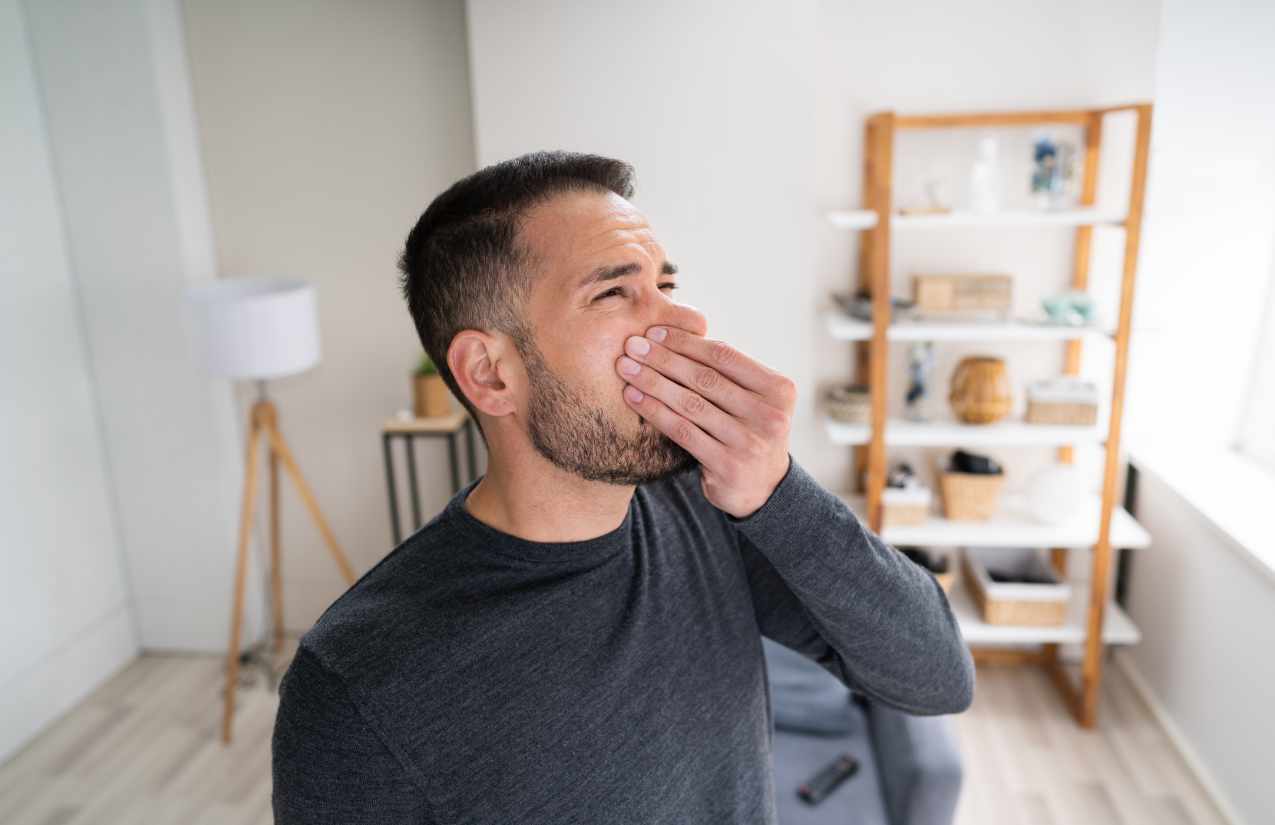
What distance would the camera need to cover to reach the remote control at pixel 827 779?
215 cm

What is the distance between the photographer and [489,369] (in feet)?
3.78

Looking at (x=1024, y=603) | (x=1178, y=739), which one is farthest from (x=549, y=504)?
(x=1178, y=739)

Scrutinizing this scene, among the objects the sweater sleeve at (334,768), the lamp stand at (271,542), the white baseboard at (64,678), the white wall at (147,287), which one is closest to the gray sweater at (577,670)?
the sweater sleeve at (334,768)

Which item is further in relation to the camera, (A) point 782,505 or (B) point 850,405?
(B) point 850,405

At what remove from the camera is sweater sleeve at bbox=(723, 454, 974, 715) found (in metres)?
1.00

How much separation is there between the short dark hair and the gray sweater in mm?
262

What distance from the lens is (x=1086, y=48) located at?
275 centimetres

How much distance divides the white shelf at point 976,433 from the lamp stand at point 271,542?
186 cm

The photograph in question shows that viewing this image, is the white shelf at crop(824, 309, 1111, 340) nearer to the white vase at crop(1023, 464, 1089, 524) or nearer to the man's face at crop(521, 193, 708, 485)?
the white vase at crop(1023, 464, 1089, 524)

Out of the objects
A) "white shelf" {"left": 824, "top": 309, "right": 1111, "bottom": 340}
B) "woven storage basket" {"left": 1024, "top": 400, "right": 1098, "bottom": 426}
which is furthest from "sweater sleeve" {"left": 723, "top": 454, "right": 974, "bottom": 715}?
"woven storage basket" {"left": 1024, "top": 400, "right": 1098, "bottom": 426}

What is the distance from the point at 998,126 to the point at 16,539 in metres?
3.55

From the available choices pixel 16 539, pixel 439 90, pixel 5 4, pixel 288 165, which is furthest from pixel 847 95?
pixel 16 539

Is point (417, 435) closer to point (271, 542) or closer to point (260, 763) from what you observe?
point (271, 542)

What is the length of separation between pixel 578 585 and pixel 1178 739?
2554 millimetres
